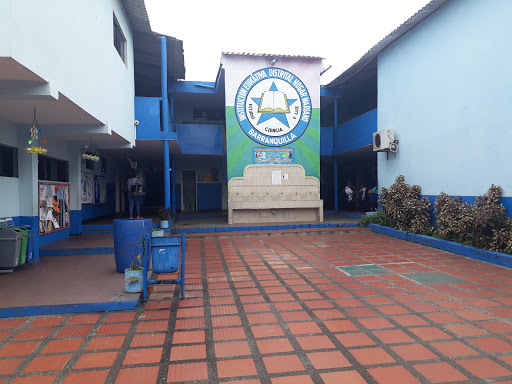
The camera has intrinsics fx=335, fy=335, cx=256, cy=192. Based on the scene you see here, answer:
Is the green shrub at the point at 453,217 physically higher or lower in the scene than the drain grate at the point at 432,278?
higher

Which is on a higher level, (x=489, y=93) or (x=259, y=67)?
(x=259, y=67)

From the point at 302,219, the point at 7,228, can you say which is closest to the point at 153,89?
the point at 302,219

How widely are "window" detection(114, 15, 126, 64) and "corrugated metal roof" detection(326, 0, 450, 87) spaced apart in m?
7.09

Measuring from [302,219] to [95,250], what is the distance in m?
6.63

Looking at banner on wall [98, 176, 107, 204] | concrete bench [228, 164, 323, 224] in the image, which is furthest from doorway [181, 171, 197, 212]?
concrete bench [228, 164, 323, 224]

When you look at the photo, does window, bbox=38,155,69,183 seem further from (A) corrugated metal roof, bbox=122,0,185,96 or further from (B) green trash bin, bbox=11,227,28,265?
(A) corrugated metal roof, bbox=122,0,185,96

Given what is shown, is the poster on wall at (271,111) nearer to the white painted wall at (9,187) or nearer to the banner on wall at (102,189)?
the banner on wall at (102,189)

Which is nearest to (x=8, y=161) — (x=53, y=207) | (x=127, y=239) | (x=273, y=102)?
→ (x=53, y=207)

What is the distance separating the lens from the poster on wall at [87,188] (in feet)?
33.7

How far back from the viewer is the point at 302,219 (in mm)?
11406

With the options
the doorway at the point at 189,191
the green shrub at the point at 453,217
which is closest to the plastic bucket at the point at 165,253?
the green shrub at the point at 453,217

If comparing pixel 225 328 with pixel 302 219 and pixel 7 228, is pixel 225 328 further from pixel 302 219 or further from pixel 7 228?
pixel 302 219

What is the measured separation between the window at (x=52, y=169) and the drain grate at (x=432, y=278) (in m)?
7.36

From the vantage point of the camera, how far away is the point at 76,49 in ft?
16.3
